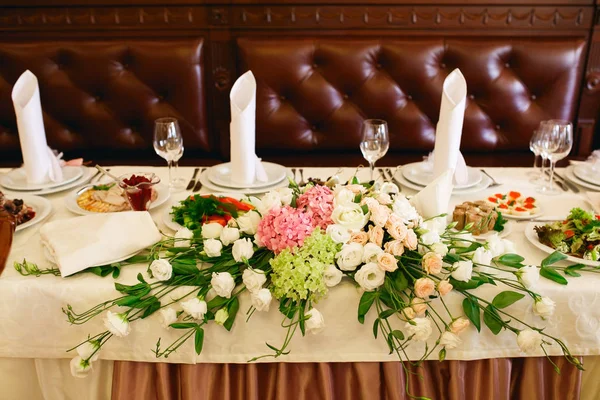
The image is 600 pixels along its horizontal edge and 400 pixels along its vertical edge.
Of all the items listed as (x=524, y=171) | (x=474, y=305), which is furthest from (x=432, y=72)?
(x=474, y=305)

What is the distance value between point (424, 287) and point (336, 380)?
A: 1.12 feet

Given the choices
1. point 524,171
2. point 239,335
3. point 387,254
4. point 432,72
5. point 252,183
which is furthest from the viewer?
point 432,72

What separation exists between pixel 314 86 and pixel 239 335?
64.1 inches

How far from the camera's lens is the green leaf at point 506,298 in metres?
1.06

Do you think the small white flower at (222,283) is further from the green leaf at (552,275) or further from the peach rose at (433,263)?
the green leaf at (552,275)

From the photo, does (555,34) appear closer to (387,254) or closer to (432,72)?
(432,72)

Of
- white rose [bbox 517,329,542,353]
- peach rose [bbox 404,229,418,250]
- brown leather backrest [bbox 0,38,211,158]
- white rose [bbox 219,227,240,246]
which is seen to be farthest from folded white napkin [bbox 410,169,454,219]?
brown leather backrest [bbox 0,38,211,158]

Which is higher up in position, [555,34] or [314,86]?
[555,34]

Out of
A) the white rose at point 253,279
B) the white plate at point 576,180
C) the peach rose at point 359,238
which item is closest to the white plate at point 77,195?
the white rose at point 253,279

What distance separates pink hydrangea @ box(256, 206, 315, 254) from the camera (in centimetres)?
105

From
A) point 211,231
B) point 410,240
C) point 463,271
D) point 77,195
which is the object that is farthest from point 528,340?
point 77,195

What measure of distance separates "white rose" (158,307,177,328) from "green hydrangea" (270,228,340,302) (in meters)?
0.19

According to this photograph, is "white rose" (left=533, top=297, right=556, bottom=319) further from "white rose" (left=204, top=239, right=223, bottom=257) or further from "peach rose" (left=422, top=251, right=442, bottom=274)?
"white rose" (left=204, top=239, right=223, bottom=257)

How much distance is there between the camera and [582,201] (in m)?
1.53
